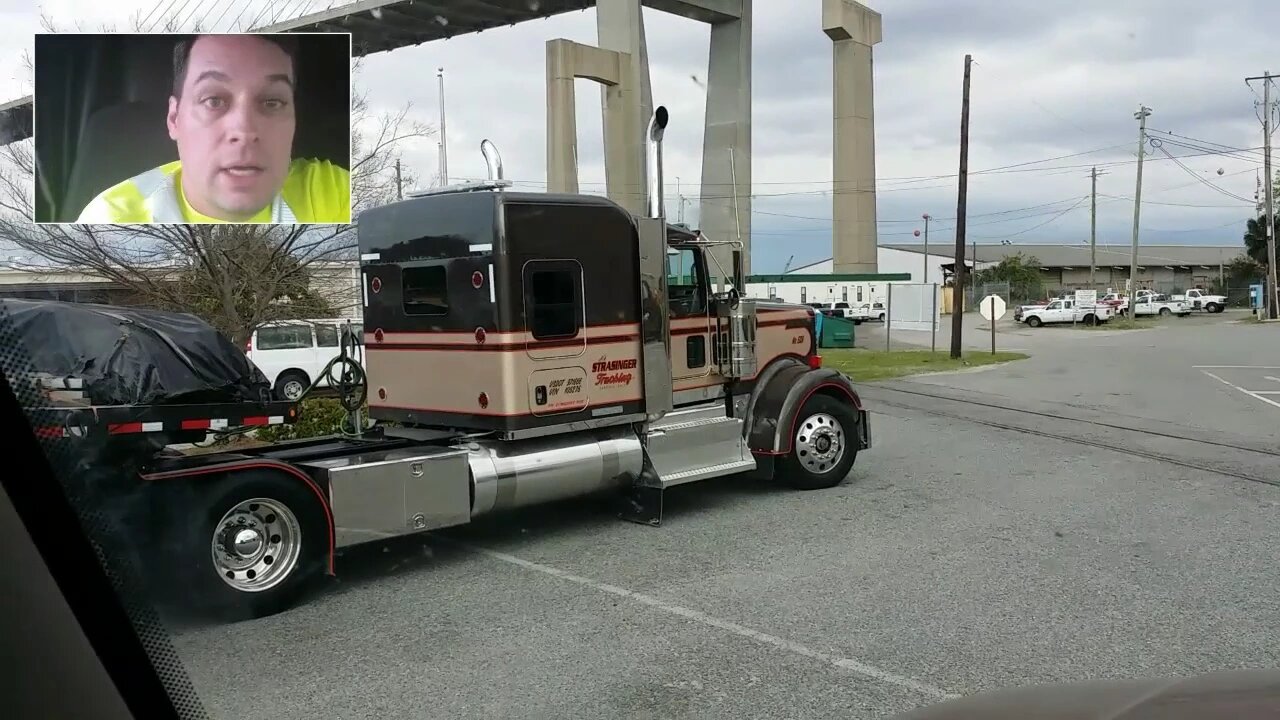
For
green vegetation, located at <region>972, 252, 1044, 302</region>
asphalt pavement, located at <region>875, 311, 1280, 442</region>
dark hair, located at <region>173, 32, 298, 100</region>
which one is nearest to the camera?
dark hair, located at <region>173, 32, 298, 100</region>

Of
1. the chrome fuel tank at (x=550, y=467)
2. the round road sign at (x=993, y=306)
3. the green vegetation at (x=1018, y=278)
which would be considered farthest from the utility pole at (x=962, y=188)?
the green vegetation at (x=1018, y=278)

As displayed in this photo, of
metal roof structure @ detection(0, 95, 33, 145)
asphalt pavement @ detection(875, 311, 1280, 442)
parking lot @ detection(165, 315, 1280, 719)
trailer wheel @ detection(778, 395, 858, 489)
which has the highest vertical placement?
metal roof structure @ detection(0, 95, 33, 145)

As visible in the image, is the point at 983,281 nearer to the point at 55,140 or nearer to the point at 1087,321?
the point at 1087,321

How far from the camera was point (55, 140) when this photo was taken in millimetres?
11562

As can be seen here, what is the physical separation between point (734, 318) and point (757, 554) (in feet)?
8.77

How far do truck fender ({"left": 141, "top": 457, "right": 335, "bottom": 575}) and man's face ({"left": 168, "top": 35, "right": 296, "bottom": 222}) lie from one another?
6.42m

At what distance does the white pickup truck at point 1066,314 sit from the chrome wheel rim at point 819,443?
50.0m

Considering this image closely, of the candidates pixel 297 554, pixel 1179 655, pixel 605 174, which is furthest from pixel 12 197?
pixel 605 174

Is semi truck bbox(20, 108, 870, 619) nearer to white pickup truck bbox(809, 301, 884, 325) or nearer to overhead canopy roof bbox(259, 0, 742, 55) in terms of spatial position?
overhead canopy roof bbox(259, 0, 742, 55)

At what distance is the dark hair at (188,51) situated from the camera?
1288 cm

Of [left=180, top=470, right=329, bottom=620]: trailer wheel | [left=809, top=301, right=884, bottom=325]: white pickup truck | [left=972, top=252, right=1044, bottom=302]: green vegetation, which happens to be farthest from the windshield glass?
[left=972, top=252, right=1044, bottom=302]: green vegetation

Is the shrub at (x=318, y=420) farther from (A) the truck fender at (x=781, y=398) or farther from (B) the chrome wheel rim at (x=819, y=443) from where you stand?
(B) the chrome wheel rim at (x=819, y=443)

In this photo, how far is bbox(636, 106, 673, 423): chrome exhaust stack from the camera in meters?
8.49

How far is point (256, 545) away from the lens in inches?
244
